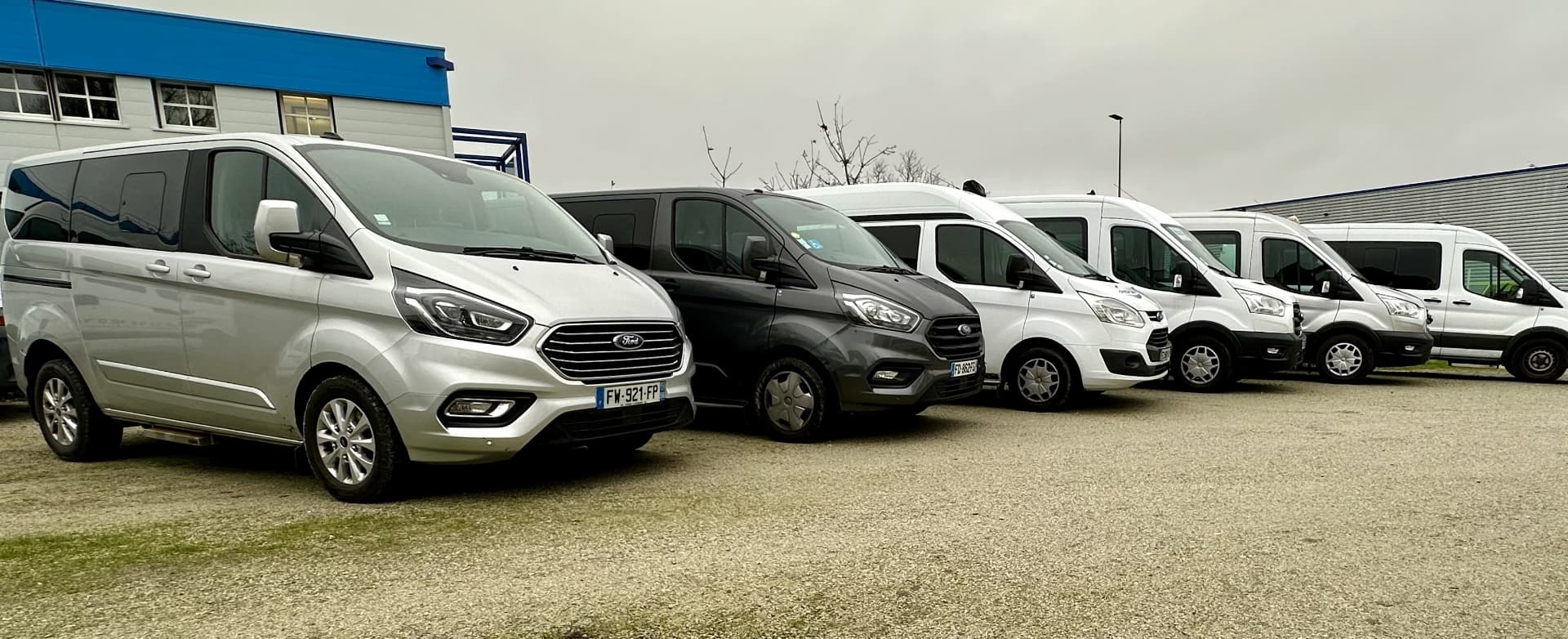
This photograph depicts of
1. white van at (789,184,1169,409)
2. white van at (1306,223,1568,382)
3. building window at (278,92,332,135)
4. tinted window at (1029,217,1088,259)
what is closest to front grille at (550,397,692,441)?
white van at (789,184,1169,409)

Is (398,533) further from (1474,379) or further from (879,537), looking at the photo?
(1474,379)

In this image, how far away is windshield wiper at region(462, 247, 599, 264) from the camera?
16.8 feet

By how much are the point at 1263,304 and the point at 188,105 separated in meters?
20.9

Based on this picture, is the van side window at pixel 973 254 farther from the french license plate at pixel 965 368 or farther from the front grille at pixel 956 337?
the french license plate at pixel 965 368

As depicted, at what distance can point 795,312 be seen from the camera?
279 inches

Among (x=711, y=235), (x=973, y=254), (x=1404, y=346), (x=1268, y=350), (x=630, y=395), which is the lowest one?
(x=1404, y=346)

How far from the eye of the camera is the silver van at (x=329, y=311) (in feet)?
15.4

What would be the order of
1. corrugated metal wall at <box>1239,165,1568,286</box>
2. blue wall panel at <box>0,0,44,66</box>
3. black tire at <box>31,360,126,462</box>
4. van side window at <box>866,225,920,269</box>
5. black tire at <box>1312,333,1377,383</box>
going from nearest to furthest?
black tire at <box>31,360,126,462</box>, van side window at <box>866,225,920,269</box>, black tire at <box>1312,333,1377,383</box>, blue wall panel at <box>0,0,44,66</box>, corrugated metal wall at <box>1239,165,1568,286</box>

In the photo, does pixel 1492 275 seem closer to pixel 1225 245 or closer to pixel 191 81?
pixel 1225 245

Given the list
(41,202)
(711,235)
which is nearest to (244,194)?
(41,202)

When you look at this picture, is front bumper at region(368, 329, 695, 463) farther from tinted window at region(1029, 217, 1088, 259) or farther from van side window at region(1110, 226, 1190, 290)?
van side window at region(1110, 226, 1190, 290)

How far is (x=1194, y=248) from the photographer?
11.1 metres

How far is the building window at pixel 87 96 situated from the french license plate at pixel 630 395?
762 inches

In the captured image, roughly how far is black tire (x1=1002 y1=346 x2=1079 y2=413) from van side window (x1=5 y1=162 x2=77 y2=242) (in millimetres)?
7501
